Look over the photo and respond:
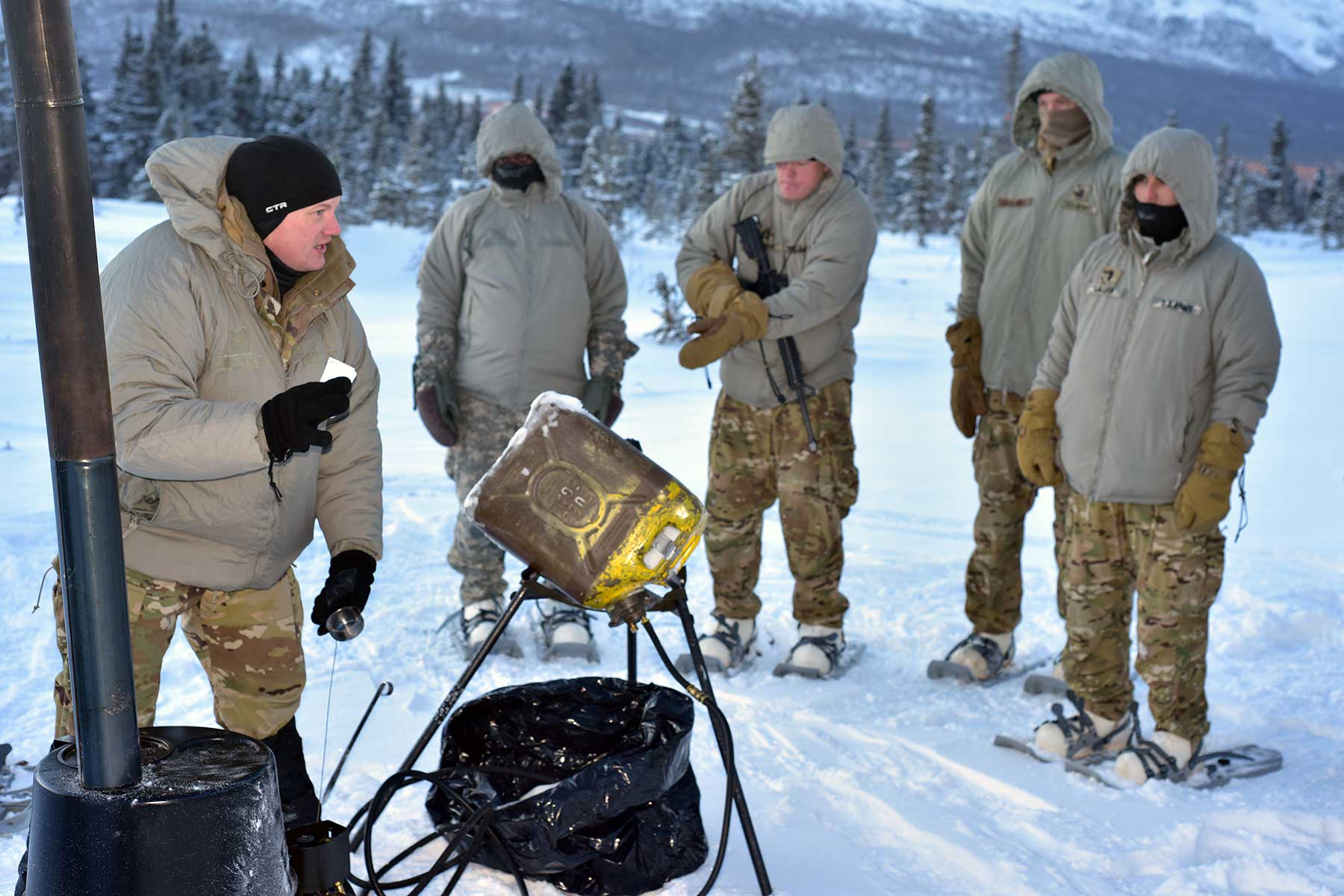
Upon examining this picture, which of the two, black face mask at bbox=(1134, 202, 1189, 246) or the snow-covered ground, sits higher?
black face mask at bbox=(1134, 202, 1189, 246)

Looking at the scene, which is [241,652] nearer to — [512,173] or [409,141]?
[512,173]

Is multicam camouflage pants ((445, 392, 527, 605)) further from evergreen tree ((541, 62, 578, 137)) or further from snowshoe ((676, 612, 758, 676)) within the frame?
evergreen tree ((541, 62, 578, 137))

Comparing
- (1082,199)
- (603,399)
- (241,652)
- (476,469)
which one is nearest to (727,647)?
(603,399)

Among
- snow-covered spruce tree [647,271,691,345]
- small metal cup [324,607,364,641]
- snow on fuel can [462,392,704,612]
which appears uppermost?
snow on fuel can [462,392,704,612]

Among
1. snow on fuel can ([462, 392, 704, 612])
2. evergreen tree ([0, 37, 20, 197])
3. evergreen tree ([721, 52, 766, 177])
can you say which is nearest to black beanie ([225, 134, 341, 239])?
snow on fuel can ([462, 392, 704, 612])

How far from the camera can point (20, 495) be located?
670cm

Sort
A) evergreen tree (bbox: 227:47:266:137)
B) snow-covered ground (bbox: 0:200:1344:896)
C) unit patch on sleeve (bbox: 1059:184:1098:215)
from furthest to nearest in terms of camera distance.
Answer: evergreen tree (bbox: 227:47:266:137) → unit patch on sleeve (bbox: 1059:184:1098:215) → snow-covered ground (bbox: 0:200:1344:896)

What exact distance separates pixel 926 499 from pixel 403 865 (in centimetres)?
541

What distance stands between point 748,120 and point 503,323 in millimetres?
23615

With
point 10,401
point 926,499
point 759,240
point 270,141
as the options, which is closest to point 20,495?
point 10,401

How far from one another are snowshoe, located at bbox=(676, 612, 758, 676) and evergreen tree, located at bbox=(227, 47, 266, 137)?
41.1 meters

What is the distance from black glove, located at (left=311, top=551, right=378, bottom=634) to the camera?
288 centimetres

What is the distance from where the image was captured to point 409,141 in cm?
3697

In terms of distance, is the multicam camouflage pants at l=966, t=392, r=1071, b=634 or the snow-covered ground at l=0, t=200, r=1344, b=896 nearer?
the snow-covered ground at l=0, t=200, r=1344, b=896
